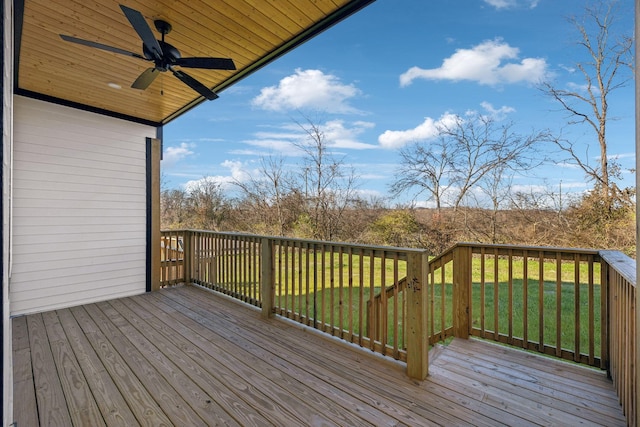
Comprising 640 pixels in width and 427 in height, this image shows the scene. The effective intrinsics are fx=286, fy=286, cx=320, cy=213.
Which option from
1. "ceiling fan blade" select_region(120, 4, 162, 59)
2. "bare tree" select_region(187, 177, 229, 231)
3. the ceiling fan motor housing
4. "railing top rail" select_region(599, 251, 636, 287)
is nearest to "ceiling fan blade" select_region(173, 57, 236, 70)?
the ceiling fan motor housing

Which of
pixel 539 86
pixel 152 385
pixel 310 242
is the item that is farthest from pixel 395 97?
pixel 152 385

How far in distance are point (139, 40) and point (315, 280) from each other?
9.88 ft

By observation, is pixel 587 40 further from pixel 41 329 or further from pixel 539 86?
pixel 41 329

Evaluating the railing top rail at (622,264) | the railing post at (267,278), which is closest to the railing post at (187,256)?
the railing post at (267,278)

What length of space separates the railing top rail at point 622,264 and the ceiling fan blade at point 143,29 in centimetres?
336

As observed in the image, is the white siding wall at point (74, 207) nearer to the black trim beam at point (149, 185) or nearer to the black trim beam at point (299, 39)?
the black trim beam at point (149, 185)

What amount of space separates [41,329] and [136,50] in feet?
10.7

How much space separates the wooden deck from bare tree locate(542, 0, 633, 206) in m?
5.41

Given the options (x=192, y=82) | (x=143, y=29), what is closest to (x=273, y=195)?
(x=192, y=82)

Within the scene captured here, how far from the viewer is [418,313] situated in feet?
7.33

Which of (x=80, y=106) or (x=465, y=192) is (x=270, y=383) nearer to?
(x=80, y=106)

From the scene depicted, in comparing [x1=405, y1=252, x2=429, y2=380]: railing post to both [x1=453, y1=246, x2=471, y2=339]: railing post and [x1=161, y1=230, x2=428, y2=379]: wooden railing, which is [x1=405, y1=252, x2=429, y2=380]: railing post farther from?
[x1=453, y1=246, x2=471, y2=339]: railing post

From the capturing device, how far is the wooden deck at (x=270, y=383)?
182cm

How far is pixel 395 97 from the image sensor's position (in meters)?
7.82
